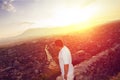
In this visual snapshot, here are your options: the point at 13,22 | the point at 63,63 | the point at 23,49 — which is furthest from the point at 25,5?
the point at 63,63

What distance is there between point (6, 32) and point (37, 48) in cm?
117

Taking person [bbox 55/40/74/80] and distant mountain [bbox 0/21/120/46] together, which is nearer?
person [bbox 55/40/74/80]

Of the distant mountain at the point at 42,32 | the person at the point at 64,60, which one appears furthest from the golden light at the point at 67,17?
the person at the point at 64,60

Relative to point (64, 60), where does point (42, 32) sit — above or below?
above

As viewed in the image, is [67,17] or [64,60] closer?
[64,60]

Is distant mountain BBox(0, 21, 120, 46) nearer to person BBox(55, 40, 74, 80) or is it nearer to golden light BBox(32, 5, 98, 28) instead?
golden light BBox(32, 5, 98, 28)

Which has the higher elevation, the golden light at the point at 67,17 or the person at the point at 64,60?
the golden light at the point at 67,17

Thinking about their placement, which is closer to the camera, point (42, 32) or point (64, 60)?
point (64, 60)

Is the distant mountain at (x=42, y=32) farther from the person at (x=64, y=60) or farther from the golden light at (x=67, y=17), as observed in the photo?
the person at (x=64, y=60)

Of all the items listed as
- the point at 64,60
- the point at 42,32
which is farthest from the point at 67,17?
the point at 64,60

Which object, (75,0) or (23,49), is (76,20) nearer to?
(75,0)

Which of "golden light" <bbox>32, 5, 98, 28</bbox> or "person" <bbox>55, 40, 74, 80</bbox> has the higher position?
"golden light" <bbox>32, 5, 98, 28</bbox>

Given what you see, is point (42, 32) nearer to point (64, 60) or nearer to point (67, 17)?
point (67, 17)

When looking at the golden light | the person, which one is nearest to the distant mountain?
the golden light
